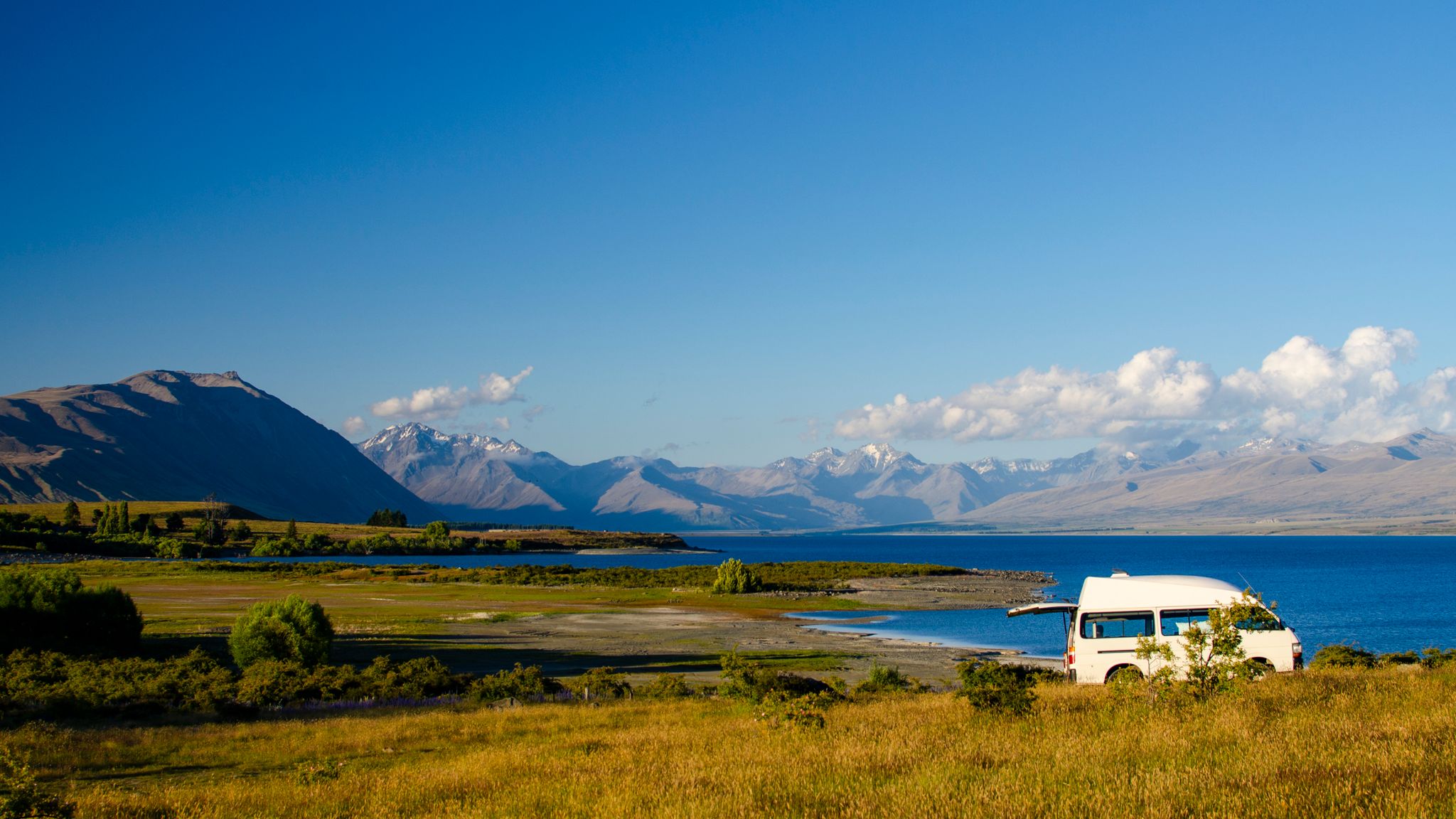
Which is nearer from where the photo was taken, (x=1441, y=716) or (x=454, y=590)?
(x=1441, y=716)

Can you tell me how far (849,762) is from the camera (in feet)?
46.1

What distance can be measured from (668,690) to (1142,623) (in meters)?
14.8

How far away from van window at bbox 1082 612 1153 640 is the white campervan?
0.02 m

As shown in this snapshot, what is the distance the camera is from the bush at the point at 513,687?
3067 cm

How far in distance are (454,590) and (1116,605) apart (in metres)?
88.4

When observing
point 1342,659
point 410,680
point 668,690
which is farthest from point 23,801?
point 1342,659

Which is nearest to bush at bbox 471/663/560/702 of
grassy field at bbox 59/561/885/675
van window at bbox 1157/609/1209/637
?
grassy field at bbox 59/561/885/675

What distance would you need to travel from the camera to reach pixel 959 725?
18219 mm

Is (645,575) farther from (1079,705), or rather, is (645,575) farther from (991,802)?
(991,802)

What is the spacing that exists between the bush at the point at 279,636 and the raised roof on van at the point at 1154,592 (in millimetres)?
27415

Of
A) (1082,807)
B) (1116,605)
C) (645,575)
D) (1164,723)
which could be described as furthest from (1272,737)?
(645,575)

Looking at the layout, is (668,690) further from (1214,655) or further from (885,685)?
(1214,655)

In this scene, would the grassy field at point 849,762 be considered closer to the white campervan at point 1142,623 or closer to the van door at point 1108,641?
the van door at point 1108,641

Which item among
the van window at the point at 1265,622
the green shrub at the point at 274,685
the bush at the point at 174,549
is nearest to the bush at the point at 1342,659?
the van window at the point at 1265,622
